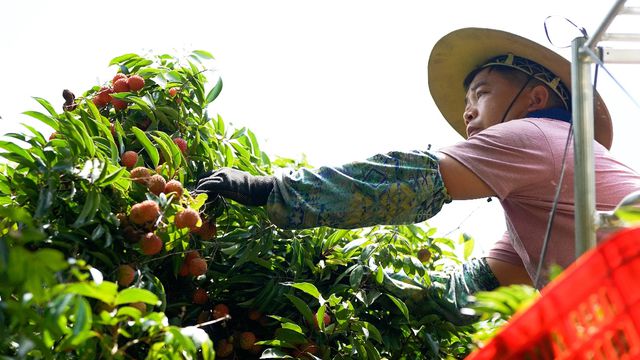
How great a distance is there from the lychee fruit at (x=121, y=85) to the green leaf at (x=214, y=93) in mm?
200

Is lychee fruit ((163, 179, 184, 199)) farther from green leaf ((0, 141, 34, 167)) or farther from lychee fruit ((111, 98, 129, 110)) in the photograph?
lychee fruit ((111, 98, 129, 110))

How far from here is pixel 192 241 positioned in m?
1.93

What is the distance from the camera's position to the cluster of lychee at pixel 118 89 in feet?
6.89

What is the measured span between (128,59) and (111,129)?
12.5 inches

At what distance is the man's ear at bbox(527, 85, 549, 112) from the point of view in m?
2.39

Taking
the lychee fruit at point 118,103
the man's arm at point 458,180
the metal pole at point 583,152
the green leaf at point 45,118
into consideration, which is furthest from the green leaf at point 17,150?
the metal pole at point 583,152

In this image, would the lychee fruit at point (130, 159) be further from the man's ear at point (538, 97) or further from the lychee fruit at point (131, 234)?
the man's ear at point (538, 97)

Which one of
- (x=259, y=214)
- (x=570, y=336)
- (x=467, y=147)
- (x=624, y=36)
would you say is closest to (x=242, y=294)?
(x=259, y=214)

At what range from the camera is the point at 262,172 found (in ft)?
7.15

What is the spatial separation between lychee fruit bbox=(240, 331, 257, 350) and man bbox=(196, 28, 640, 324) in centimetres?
28

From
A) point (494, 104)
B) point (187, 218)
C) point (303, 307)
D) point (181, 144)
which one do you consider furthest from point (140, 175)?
point (494, 104)

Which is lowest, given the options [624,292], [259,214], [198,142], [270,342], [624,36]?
[270,342]

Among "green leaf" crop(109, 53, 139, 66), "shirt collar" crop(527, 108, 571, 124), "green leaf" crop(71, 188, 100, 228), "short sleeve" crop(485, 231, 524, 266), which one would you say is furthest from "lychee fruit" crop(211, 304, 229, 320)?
"shirt collar" crop(527, 108, 571, 124)

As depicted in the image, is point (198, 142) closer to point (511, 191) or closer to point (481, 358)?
point (511, 191)
